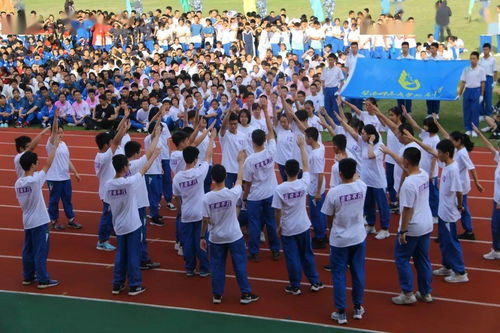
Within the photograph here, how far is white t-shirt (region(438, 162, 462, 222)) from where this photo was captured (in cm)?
849

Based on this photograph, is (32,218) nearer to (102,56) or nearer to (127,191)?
(127,191)

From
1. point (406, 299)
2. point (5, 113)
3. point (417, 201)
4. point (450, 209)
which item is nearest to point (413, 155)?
point (417, 201)

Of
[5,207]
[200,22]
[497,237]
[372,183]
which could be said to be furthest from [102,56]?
[497,237]

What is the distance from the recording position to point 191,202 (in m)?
8.73

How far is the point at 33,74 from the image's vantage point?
70.1 ft

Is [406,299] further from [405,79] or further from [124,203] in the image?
[405,79]

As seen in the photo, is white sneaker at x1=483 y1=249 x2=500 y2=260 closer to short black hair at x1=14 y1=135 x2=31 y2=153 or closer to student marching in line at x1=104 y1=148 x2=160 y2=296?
student marching in line at x1=104 y1=148 x2=160 y2=296

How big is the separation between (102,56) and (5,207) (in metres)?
10.3

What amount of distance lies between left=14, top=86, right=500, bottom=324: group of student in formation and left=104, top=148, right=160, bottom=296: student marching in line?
12 millimetres

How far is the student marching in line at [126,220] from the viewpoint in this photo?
27.2 ft

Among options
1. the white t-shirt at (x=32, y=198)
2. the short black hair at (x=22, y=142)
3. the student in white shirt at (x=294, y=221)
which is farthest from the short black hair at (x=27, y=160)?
the student in white shirt at (x=294, y=221)

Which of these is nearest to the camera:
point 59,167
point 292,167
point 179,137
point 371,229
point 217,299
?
point 292,167

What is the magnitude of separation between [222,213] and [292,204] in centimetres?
80

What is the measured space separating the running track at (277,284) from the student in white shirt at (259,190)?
318 millimetres
